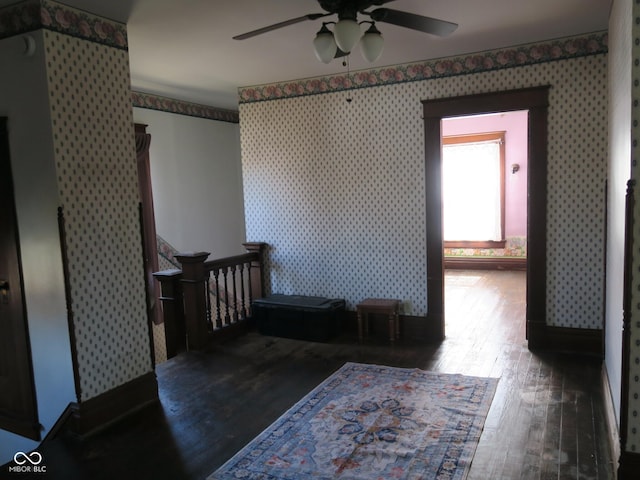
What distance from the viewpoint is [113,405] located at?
3539 mm

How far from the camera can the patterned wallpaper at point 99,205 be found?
10.7 feet

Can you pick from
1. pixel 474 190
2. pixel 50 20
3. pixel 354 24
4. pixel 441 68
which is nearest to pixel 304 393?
pixel 354 24

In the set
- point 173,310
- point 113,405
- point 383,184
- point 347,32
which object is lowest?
point 113,405

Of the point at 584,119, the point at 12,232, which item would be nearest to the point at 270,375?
the point at 12,232

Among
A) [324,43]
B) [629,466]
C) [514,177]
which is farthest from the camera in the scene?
[514,177]

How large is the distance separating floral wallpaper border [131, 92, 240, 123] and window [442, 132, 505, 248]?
13.7ft

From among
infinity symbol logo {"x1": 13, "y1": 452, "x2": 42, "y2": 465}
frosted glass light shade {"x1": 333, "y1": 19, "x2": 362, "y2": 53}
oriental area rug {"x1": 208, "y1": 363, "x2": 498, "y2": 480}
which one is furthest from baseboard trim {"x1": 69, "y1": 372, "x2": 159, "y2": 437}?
frosted glass light shade {"x1": 333, "y1": 19, "x2": 362, "y2": 53}

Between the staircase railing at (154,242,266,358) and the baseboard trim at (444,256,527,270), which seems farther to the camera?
the baseboard trim at (444,256,527,270)

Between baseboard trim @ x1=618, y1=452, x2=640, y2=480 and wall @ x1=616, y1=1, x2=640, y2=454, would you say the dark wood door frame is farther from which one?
baseboard trim @ x1=618, y1=452, x2=640, y2=480

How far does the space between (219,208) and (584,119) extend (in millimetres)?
5003

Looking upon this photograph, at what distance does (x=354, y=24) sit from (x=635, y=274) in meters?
1.86

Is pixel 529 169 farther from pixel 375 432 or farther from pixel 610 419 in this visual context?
pixel 375 432

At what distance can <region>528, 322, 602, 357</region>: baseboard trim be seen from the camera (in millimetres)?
4500

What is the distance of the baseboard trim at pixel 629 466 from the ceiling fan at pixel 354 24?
2.46m
